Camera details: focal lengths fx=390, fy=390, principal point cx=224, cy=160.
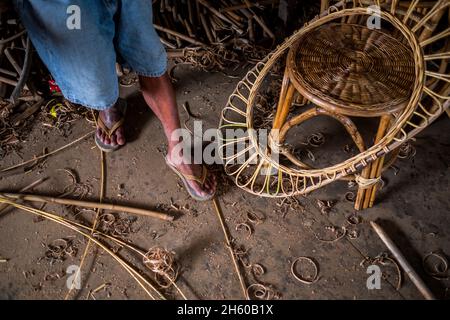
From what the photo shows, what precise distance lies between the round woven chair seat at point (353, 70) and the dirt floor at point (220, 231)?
67 cm

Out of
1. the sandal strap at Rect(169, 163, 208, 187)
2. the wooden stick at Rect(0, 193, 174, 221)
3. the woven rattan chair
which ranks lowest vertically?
the wooden stick at Rect(0, 193, 174, 221)

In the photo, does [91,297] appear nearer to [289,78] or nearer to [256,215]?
[256,215]

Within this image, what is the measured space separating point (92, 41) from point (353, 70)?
1.11m

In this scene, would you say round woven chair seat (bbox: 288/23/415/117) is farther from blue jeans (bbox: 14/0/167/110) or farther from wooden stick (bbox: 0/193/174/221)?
wooden stick (bbox: 0/193/174/221)

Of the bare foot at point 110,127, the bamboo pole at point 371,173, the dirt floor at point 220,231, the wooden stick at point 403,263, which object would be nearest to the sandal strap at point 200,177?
the dirt floor at point 220,231

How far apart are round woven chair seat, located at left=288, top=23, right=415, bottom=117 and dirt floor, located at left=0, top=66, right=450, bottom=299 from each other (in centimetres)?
67

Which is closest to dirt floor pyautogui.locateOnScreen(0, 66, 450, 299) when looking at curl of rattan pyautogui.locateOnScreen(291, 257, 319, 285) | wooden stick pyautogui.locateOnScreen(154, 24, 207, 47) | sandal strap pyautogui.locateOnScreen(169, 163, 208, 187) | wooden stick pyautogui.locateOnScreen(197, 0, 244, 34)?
curl of rattan pyautogui.locateOnScreen(291, 257, 319, 285)

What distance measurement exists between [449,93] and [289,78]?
869 millimetres

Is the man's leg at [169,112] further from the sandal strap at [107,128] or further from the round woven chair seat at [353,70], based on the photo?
the round woven chair seat at [353,70]

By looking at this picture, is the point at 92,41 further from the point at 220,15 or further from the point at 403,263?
the point at 403,263

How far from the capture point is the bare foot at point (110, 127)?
2301 mm

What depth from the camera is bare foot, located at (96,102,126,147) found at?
90.6 inches

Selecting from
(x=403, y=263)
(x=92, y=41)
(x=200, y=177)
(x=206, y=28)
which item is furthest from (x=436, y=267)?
(x=206, y=28)

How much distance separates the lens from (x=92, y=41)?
1566 millimetres
